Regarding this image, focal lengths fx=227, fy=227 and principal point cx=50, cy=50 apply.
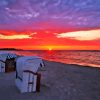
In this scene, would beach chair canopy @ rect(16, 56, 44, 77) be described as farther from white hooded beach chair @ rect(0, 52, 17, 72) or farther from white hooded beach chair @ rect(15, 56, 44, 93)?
white hooded beach chair @ rect(0, 52, 17, 72)

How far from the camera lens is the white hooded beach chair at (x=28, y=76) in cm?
1206

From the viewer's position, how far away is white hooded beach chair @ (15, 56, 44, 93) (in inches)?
475

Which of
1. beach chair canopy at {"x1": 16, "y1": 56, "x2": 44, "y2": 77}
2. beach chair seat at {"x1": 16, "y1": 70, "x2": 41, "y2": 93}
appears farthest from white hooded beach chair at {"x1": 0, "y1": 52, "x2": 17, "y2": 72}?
beach chair seat at {"x1": 16, "y1": 70, "x2": 41, "y2": 93}

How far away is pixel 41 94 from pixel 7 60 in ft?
32.1

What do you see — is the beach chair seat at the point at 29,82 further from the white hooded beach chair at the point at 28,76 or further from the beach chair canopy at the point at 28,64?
the beach chair canopy at the point at 28,64

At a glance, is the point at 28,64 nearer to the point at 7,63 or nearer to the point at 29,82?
the point at 29,82

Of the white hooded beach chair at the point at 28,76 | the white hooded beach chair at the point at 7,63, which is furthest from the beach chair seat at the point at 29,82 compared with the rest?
the white hooded beach chair at the point at 7,63

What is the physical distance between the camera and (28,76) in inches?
475

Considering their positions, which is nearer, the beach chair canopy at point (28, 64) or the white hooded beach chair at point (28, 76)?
the white hooded beach chair at point (28, 76)

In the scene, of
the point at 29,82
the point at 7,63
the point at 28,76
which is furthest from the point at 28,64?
the point at 7,63

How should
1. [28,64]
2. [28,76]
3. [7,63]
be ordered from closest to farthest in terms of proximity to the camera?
[28,76]
[28,64]
[7,63]

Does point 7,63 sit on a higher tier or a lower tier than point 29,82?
higher

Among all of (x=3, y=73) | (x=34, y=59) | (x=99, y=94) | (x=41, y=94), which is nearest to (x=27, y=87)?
(x=41, y=94)

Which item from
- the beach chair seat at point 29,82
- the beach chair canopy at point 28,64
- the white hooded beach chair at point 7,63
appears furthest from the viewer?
the white hooded beach chair at point 7,63
